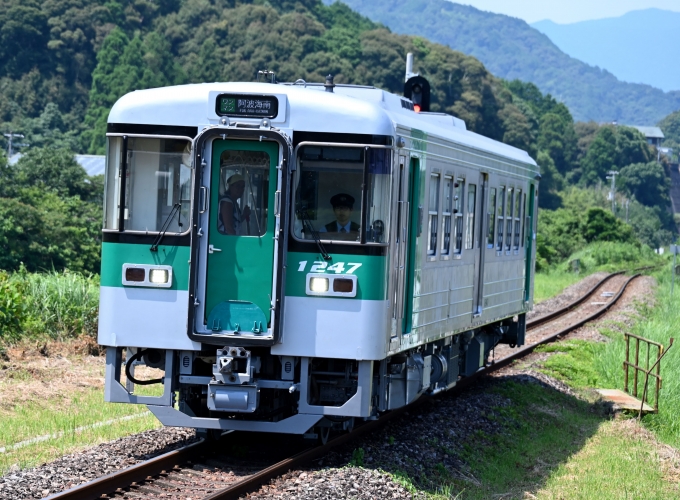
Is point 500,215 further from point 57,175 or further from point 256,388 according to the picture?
point 57,175

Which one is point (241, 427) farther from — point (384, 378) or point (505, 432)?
point (505, 432)

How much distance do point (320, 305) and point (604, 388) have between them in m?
9.49

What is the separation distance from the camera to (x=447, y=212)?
1170 cm

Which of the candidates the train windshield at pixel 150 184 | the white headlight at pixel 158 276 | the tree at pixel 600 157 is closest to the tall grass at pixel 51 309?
the train windshield at pixel 150 184

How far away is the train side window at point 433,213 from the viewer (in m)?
11.0

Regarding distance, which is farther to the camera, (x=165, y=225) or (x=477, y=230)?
(x=477, y=230)

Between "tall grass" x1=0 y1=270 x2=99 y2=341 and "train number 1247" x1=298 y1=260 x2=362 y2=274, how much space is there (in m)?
7.16

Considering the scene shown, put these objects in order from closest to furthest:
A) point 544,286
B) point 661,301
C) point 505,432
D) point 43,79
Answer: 1. point 505,432
2. point 661,301
3. point 544,286
4. point 43,79

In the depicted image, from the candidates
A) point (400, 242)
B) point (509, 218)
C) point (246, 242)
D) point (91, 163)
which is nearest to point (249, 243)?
point (246, 242)

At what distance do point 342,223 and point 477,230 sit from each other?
4.24 meters

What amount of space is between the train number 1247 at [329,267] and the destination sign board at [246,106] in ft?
4.15

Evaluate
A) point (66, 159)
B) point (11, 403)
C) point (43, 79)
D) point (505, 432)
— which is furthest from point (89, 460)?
point (43, 79)

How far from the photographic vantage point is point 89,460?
8.98 m

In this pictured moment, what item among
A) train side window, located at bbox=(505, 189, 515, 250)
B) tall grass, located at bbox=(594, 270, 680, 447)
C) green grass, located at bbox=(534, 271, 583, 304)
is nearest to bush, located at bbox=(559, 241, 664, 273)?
green grass, located at bbox=(534, 271, 583, 304)
